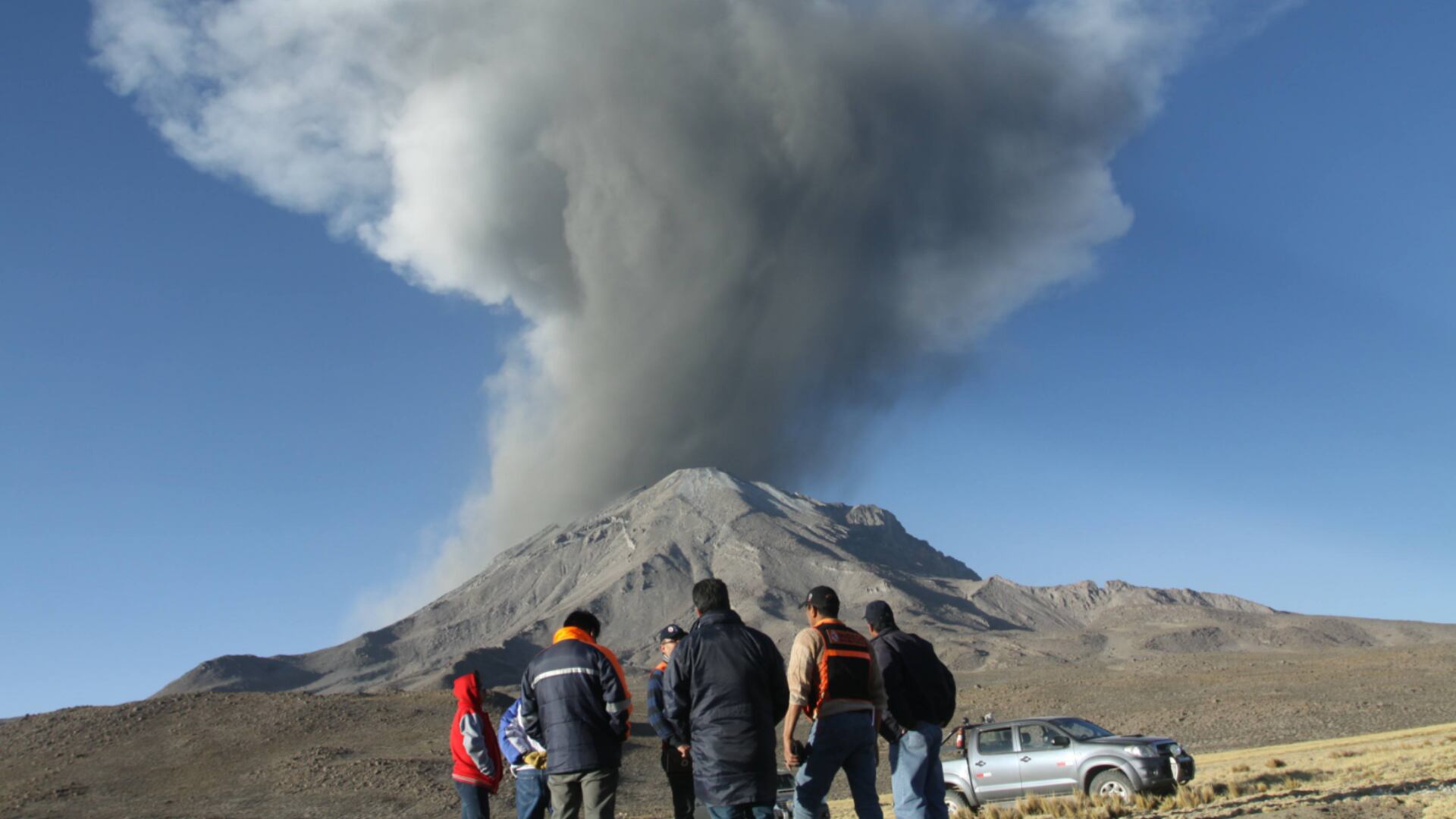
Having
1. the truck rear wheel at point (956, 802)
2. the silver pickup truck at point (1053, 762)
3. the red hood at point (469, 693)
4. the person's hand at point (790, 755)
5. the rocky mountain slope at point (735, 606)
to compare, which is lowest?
the truck rear wheel at point (956, 802)

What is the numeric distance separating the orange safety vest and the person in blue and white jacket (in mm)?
2572

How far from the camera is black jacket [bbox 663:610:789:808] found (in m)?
6.40

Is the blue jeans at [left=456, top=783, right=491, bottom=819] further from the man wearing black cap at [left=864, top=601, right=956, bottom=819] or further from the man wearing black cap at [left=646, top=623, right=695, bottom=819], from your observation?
the man wearing black cap at [left=864, top=601, right=956, bottom=819]

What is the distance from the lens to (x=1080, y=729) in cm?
1688

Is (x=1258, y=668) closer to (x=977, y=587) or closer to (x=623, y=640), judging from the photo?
(x=623, y=640)

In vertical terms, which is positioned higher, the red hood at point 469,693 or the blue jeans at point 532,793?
the red hood at point 469,693

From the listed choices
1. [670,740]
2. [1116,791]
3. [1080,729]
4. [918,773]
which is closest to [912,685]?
[918,773]

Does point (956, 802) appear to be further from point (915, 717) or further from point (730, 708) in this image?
point (730, 708)

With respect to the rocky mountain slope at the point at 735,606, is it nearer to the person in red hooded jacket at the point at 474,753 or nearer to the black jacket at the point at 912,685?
the person in red hooded jacket at the point at 474,753

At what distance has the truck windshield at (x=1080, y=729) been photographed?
16.5 m

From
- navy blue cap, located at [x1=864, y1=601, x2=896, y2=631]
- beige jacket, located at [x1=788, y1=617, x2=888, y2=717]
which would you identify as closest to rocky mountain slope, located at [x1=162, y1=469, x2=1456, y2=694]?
navy blue cap, located at [x1=864, y1=601, x2=896, y2=631]

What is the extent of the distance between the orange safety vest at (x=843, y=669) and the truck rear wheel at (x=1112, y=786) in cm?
941

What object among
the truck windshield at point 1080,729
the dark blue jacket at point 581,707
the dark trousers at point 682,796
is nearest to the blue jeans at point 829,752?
the dark blue jacket at point 581,707

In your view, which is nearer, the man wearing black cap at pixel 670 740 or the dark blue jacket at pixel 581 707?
the man wearing black cap at pixel 670 740
